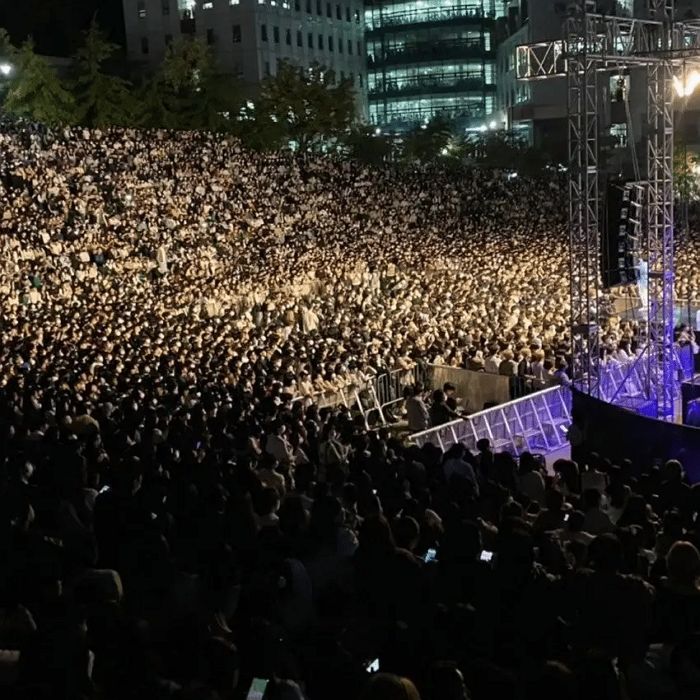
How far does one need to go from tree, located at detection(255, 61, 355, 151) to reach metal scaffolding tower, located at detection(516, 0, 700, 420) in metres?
36.7

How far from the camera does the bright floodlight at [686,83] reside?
15.1 meters

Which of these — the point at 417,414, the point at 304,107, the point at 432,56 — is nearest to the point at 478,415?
the point at 417,414

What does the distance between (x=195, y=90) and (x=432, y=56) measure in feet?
171

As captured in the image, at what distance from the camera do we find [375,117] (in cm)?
9794

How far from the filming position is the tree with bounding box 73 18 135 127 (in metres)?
45.0

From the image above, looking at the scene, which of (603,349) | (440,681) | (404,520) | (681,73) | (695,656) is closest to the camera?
(440,681)

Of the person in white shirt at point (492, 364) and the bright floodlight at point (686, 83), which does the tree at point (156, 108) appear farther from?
the bright floodlight at point (686, 83)

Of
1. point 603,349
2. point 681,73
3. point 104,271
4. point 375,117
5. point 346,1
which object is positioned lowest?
point 603,349

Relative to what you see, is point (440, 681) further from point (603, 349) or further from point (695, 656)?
point (603, 349)

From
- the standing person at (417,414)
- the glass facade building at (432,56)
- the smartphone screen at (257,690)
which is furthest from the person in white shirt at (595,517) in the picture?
the glass facade building at (432,56)

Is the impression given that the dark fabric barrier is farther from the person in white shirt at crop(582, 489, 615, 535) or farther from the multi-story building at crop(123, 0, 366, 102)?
the multi-story building at crop(123, 0, 366, 102)

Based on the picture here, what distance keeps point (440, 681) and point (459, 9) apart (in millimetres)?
98132

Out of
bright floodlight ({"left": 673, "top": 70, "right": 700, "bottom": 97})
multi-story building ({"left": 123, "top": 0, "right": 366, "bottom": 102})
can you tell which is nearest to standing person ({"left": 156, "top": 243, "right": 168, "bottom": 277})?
bright floodlight ({"left": 673, "top": 70, "right": 700, "bottom": 97})

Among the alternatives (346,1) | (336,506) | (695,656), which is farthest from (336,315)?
(346,1)
